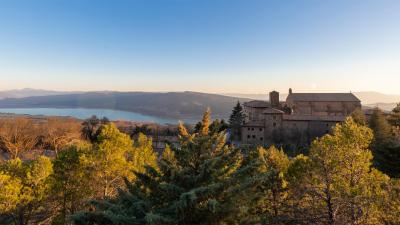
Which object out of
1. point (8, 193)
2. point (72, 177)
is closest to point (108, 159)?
point (72, 177)

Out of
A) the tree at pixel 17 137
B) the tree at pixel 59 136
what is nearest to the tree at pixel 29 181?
the tree at pixel 59 136

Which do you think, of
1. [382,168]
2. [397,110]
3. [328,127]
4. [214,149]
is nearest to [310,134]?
[328,127]

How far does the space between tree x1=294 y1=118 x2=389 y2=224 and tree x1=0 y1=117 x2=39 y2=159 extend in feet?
114

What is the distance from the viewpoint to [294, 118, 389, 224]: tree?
9.85m

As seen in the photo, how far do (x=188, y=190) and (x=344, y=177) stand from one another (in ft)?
25.4

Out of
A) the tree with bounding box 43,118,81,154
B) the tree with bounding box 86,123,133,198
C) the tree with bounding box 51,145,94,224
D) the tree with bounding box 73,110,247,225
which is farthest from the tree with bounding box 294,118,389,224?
the tree with bounding box 43,118,81,154

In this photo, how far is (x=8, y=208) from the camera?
1510 cm

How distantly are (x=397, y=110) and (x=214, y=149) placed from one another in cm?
4953

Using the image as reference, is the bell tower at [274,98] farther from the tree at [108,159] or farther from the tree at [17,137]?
the tree at [108,159]

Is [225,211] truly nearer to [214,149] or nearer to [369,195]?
[214,149]

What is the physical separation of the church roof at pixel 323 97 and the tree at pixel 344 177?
59.4m

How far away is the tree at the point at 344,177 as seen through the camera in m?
9.85

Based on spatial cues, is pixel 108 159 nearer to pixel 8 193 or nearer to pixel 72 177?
pixel 72 177

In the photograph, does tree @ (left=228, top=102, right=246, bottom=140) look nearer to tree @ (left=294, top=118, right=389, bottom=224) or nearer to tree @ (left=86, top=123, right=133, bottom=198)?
tree @ (left=86, top=123, right=133, bottom=198)
